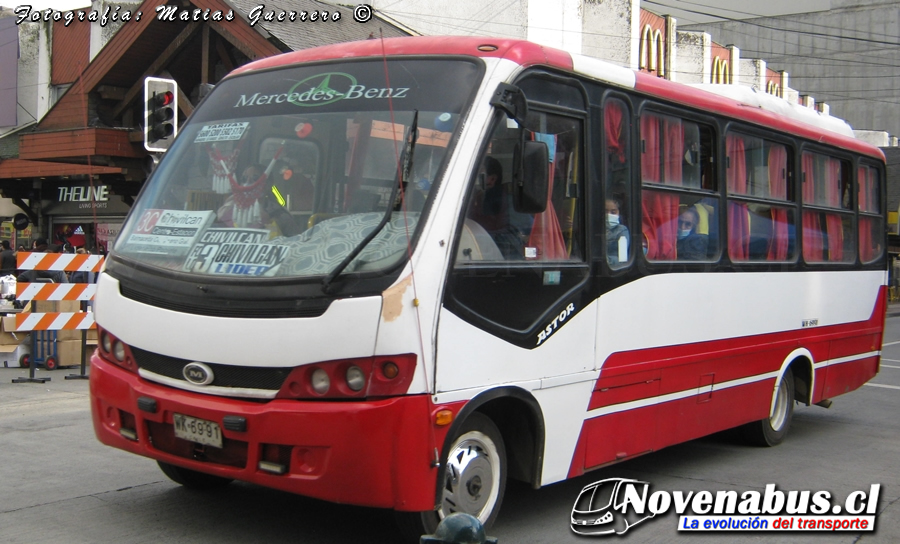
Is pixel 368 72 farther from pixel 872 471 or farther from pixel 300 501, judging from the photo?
pixel 872 471

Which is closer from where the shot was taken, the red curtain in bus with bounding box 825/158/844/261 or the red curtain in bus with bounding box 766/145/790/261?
the red curtain in bus with bounding box 766/145/790/261

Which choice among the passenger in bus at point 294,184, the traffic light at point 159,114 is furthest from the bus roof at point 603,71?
the traffic light at point 159,114

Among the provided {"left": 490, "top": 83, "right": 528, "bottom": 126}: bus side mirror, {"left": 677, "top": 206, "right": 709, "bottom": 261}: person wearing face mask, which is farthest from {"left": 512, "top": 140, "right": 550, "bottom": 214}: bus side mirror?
{"left": 677, "top": 206, "right": 709, "bottom": 261}: person wearing face mask

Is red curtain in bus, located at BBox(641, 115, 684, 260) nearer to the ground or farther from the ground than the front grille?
farther from the ground

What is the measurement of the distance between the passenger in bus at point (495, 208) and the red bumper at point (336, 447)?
105cm

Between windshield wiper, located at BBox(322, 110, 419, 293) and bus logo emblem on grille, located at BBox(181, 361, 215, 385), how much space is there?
2.51 feet

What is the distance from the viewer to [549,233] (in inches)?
224

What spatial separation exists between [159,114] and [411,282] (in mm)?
5711

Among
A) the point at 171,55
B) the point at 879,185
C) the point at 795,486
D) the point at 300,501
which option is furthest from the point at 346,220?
the point at 171,55

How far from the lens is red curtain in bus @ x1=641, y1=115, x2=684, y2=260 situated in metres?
6.68

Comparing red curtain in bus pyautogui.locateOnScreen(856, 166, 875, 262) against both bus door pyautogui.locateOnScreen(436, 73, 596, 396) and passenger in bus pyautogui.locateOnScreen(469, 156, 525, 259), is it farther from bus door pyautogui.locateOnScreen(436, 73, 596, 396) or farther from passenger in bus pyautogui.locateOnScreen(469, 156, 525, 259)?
passenger in bus pyautogui.locateOnScreen(469, 156, 525, 259)

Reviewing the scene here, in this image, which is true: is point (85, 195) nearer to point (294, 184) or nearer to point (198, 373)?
point (294, 184)

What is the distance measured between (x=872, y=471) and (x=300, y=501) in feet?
15.4

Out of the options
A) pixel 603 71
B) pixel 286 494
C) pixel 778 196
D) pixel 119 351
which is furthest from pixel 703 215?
pixel 119 351
